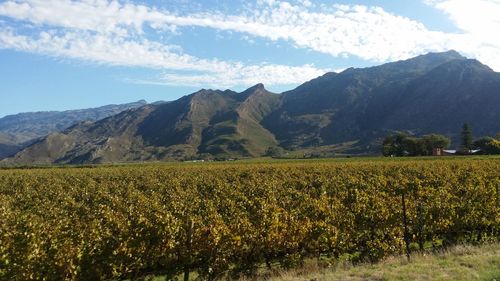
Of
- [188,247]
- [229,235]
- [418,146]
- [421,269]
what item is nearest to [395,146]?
[418,146]

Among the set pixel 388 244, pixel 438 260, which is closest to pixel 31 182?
pixel 388 244

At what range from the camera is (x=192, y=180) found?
3994 centimetres

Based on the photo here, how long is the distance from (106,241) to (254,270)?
588 cm

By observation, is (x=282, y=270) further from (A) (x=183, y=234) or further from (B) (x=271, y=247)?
(A) (x=183, y=234)

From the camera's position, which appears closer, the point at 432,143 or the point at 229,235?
the point at 229,235

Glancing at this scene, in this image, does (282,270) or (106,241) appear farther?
(282,270)

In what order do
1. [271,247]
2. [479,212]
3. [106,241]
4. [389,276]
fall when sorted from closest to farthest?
[389,276] → [106,241] → [271,247] → [479,212]

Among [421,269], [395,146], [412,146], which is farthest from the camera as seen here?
[395,146]

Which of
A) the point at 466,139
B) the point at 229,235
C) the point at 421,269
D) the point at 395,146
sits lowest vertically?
the point at 466,139

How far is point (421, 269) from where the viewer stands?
13445 mm

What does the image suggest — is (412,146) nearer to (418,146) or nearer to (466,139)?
(418,146)

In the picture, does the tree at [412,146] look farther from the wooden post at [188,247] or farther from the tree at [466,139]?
the wooden post at [188,247]

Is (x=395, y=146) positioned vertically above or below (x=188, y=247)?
below

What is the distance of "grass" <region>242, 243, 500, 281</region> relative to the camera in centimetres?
1267
